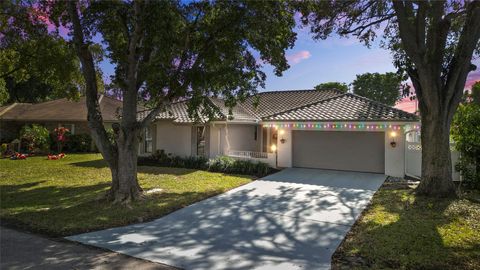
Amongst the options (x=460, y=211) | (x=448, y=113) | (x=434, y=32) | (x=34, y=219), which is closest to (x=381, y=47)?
(x=434, y=32)

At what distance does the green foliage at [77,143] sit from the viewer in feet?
81.1

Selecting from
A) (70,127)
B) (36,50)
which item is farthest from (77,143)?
(36,50)

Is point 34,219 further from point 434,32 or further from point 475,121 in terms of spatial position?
point 475,121

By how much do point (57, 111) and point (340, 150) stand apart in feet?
76.4

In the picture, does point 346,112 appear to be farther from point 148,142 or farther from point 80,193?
point 148,142

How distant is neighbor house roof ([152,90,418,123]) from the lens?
1507 cm

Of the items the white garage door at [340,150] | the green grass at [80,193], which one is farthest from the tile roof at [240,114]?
the green grass at [80,193]

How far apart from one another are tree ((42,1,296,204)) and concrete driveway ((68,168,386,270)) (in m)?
2.86

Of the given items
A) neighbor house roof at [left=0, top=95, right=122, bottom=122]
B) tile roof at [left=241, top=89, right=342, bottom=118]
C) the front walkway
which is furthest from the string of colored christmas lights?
→ neighbor house roof at [left=0, top=95, right=122, bottom=122]

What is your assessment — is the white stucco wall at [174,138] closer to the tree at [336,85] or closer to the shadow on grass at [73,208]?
the shadow on grass at [73,208]

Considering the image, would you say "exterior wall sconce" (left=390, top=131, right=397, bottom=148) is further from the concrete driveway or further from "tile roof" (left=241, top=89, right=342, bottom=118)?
"tile roof" (left=241, top=89, right=342, bottom=118)

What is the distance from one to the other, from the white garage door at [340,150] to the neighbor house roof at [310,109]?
105 cm

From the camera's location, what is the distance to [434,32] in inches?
393

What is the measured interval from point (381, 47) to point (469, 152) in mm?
5150
